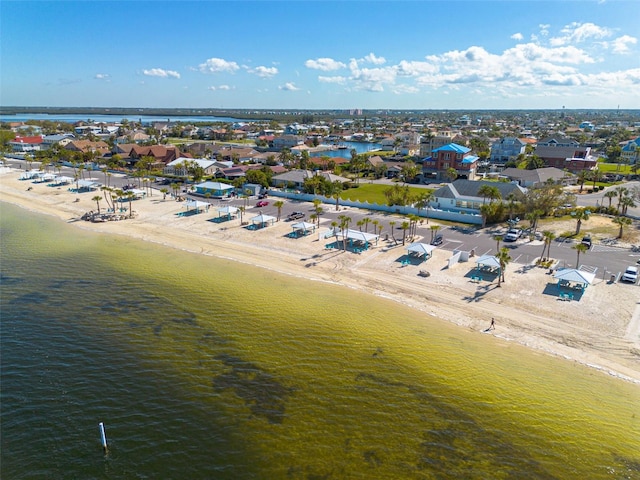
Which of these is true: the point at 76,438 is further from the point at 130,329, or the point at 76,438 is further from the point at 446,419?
the point at 446,419

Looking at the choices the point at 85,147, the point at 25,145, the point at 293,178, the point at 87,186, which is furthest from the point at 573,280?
the point at 25,145

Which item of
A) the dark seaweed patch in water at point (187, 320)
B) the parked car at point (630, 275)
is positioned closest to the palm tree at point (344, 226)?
the dark seaweed patch in water at point (187, 320)

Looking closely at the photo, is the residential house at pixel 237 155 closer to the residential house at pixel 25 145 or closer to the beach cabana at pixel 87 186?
the beach cabana at pixel 87 186

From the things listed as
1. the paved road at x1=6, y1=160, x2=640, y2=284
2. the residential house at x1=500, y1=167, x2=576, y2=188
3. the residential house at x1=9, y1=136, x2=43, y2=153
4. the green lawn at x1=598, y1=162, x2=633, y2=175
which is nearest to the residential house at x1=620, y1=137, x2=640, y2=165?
the green lawn at x1=598, y1=162, x2=633, y2=175

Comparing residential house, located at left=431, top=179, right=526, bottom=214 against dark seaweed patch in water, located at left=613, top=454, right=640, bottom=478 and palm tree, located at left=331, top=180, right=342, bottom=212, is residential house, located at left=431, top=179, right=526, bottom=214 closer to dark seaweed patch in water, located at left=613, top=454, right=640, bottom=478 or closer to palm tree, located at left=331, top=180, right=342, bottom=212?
palm tree, located at left=331, top=180, right=342, bottom=212

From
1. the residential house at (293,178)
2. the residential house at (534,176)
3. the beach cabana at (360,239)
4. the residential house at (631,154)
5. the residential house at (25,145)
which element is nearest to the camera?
the beach cabana at (360,239)

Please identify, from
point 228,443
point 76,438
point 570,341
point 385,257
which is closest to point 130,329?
point 76,438
